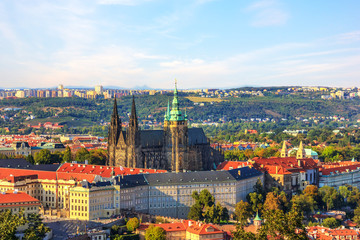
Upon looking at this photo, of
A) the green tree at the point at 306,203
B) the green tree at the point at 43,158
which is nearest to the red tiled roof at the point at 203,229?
the green tree at the point at 306,203

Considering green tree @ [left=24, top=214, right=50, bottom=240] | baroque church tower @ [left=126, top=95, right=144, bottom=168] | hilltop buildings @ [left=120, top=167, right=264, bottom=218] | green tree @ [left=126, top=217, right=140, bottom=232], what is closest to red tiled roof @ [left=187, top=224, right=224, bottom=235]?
green tree @ [left=126, top=217, right=140, bottom=232]

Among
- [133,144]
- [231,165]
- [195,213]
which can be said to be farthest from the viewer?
[231,165]

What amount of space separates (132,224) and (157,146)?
4662cm

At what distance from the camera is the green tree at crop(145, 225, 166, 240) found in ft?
323

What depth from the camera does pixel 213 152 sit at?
161m

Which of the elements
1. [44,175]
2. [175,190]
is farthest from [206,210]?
[44,175]

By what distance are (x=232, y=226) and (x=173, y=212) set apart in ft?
52.8

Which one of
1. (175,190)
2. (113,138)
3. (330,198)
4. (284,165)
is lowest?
(330,198)

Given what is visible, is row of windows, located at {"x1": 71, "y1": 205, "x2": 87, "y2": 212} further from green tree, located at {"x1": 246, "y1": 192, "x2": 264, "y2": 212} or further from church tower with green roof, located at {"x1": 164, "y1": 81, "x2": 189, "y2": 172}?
church tower with green roof, located at {"x1": 164, "y1": 81, "x2": 189, "y2": 172}

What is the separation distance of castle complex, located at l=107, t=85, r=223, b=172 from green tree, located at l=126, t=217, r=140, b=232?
38.1m

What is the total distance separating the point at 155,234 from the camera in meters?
98.7

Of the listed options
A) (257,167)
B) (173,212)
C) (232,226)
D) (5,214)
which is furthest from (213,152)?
(5,214)

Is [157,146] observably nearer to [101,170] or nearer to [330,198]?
[101,170]

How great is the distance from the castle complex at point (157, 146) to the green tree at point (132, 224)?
125 ft
